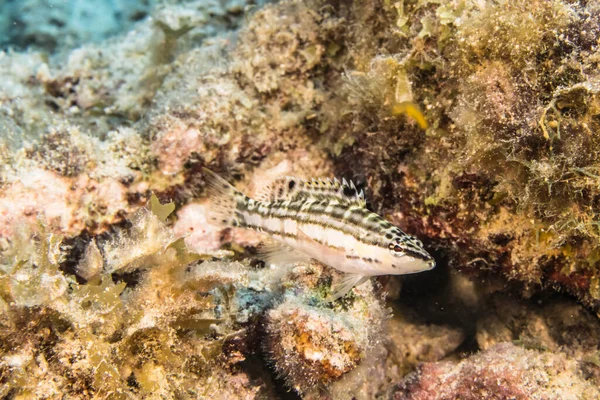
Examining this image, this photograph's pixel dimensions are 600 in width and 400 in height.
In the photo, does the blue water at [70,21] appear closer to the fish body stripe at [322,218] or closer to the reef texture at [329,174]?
the reef texture at [329,174]

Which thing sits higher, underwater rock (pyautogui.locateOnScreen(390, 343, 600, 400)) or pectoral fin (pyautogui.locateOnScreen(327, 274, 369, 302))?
pectoral fin (pyautogui.locateOnScreen(327, 274, 369, 302))

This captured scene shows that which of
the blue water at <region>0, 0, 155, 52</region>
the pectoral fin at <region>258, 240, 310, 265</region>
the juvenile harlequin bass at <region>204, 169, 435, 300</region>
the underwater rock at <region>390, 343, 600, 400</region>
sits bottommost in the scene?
the underwater rock at <region>390, 343, 600, 400</region>

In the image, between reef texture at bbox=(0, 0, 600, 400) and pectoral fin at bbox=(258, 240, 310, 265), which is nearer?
reef texture at bbox=(0, 0, 600, 400)

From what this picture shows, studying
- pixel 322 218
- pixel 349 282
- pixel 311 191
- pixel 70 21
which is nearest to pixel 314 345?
pixel 349 282

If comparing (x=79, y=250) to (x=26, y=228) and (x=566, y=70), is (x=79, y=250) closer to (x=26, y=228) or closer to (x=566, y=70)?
(x=26, y=228)

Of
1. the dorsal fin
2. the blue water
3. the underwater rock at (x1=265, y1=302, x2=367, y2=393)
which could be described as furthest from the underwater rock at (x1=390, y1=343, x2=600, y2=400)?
the blue water

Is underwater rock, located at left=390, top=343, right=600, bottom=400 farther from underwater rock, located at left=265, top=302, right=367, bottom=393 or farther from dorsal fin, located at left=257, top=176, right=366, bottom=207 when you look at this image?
dorsal fin, located at left=257, top=176, right=366, bottom=207
